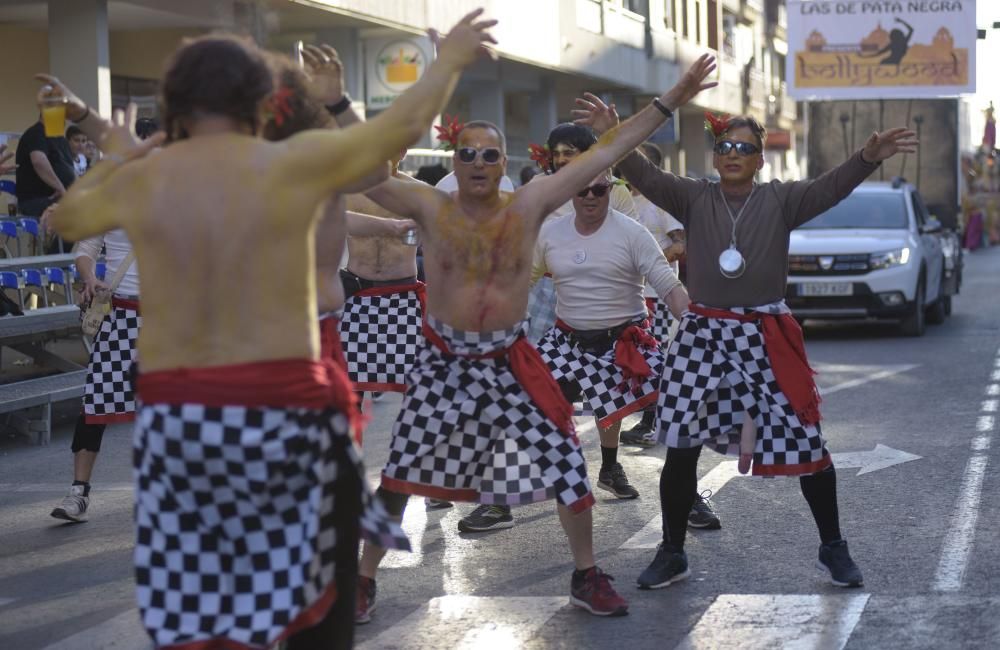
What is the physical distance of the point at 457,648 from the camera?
18.5ft

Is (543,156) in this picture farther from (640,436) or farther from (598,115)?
(640,436)

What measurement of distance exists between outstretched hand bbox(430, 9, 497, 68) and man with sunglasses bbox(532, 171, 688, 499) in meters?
3.61

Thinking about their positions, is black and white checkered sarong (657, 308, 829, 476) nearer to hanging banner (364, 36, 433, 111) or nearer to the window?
hanging banner (364, 36, 433, 111)

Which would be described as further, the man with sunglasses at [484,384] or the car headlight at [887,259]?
the car headlight at [887,259]

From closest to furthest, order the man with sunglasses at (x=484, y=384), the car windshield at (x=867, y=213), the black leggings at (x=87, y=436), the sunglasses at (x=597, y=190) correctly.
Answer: the man with sunglasses at (x=484, y=384), the sunglasses at (x=597, y=190), the black leggings at (x=87, y=436), the car windshield at (x=867, y=213)

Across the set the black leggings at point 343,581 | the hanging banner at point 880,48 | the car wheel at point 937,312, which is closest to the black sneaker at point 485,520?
the black leggings at point 343,581

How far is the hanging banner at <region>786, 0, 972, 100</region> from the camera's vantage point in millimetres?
29469

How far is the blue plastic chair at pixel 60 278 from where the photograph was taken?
12.9 meters

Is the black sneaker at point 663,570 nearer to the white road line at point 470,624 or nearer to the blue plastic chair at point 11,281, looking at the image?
the white road line at point 470,624

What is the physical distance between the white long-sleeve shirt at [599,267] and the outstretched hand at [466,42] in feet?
12.3

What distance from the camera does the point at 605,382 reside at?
26.2 ft

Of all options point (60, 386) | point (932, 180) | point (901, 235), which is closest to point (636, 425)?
point (60, 386)

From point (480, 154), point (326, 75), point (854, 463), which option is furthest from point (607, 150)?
point (854, 463)

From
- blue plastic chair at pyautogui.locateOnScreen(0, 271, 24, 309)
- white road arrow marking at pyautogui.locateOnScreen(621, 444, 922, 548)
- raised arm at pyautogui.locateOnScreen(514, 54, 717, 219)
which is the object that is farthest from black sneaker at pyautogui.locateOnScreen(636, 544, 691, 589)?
blue plastic chair at pyautogui.locateOnScreen(0, 271, 24, 309)
